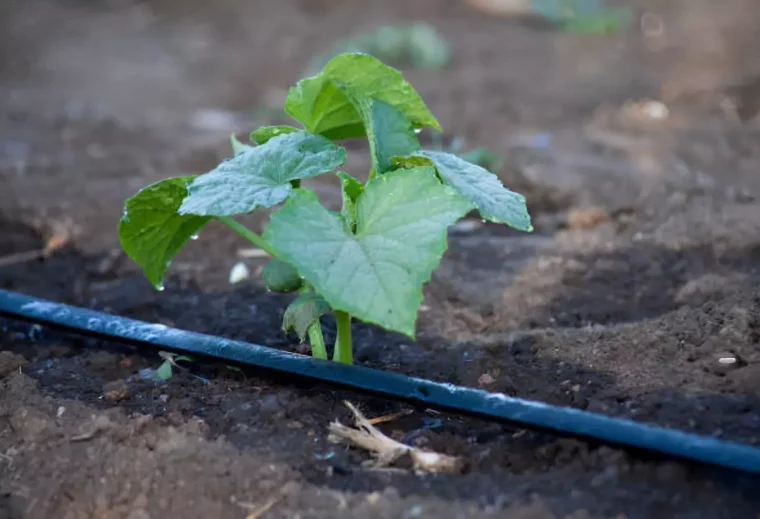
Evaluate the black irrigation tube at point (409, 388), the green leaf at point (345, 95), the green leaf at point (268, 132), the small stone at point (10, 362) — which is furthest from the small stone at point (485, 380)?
the small stone at point (10, 362)

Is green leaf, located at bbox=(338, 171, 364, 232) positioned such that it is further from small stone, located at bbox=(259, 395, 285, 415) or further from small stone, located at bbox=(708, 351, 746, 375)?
small stone, located at bbox=(708, 351, 746, 375)

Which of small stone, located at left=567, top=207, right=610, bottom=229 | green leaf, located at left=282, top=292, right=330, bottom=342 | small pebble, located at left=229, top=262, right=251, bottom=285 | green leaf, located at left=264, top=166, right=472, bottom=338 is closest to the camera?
green leaf, located at left=264, top=166, right=472, bottom=338

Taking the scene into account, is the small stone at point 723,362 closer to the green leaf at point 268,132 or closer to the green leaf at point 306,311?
the green leaf at point 306,311

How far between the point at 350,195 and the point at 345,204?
4 cm

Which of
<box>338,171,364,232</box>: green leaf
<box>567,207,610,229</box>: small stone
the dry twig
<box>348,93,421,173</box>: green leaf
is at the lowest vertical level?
<box>567,207,610,229</box>: small stone

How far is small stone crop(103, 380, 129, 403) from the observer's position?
1441 mm

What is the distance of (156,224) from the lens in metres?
1.42

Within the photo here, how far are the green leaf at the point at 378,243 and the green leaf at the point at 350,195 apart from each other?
48mm

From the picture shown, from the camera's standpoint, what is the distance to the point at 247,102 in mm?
4230

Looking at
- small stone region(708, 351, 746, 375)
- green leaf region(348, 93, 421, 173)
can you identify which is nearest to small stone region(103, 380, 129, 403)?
green leaf region(348, 93, 421, 173)

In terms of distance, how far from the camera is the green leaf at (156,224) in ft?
4.45

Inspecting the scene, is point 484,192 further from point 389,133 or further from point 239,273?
point 239,273

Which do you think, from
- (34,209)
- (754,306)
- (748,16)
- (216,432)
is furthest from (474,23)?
(216,432)

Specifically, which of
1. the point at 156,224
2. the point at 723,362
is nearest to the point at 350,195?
the point at 156,224
